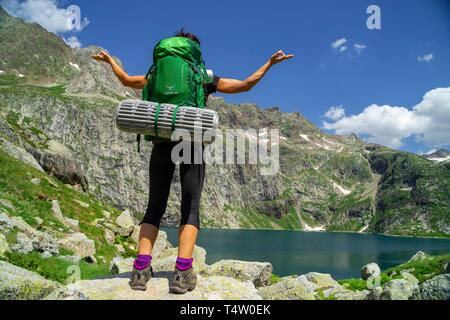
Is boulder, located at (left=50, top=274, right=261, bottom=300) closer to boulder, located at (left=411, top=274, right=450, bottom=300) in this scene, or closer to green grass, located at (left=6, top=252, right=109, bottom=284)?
boulder, located at (left=411, top=274, right=450, bottom=300)

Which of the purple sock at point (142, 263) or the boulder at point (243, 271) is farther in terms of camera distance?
the boulder at point (243, 271)

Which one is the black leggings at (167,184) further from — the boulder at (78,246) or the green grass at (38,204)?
the green grass at (38,204)

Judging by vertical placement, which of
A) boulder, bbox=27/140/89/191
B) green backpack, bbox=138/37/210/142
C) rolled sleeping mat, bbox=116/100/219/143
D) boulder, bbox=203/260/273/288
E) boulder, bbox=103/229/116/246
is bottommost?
boulder, bbox=203/260/273/288

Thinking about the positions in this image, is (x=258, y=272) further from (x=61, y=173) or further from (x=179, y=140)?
(x=61, y=173)

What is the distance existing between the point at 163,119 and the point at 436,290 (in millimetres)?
5595

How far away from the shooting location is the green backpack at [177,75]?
6.13 metres

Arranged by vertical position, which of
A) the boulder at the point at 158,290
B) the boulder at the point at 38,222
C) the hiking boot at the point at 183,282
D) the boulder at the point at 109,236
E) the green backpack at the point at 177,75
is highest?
the green backpack at the point at 177,75

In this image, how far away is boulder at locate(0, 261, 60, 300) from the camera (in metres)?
5.82

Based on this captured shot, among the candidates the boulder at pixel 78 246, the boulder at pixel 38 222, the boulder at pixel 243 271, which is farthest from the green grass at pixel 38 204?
the boulder at pixel 243 271

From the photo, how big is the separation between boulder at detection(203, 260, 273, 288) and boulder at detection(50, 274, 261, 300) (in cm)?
611

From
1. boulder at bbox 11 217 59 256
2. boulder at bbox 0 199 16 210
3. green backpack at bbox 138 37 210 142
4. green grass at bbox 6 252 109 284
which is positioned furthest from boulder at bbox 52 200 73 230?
green backpack at bbox 138 37 210 142

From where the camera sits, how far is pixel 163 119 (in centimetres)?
571

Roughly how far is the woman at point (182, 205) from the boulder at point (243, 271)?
671 centimetres
